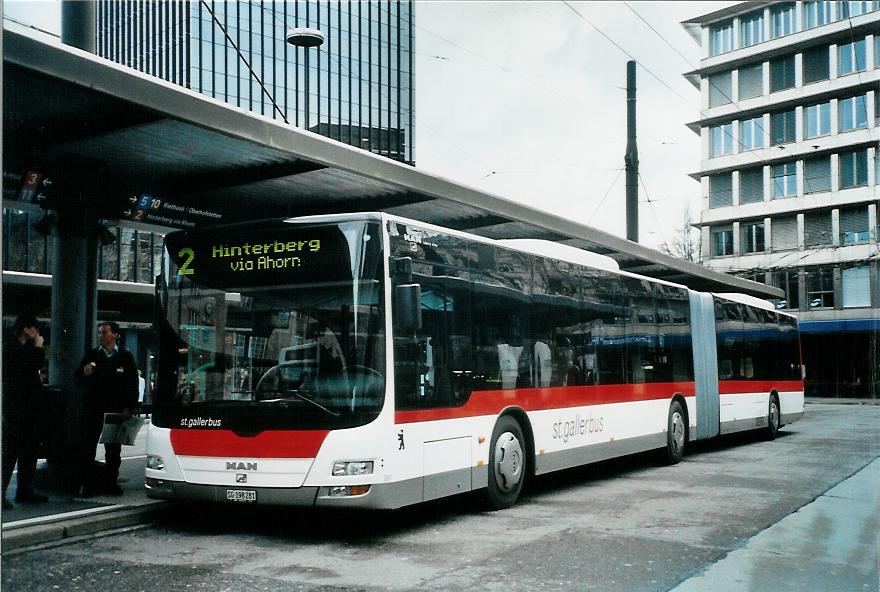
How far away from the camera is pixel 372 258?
8.35m

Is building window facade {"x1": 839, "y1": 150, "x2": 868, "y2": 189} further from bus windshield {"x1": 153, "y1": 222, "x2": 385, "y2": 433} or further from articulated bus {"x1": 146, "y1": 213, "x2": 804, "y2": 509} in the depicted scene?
bus windshield {"x1": 153, "y1": 222, "x2": 385, "y2": 433}

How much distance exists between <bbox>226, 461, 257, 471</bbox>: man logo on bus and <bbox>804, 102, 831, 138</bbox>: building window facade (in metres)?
51.1

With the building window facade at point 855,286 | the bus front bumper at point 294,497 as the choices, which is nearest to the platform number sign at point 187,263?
the bus front bumper at point 294,497

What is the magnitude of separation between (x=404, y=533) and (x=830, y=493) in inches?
224

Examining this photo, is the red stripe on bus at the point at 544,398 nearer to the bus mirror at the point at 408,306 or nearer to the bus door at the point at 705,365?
the bus mirror at the point at 408,306

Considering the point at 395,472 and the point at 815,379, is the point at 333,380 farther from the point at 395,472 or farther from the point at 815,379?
the point at 815,379

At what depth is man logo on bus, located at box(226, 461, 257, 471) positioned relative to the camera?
27.0 ft

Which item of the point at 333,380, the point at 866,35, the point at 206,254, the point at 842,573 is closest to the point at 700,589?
the point at 842,573

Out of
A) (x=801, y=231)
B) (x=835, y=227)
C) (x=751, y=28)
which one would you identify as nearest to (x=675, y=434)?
(x=835, y=227)

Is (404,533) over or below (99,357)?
below

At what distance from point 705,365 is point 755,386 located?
3017mm

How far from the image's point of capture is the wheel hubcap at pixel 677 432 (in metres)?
15.5

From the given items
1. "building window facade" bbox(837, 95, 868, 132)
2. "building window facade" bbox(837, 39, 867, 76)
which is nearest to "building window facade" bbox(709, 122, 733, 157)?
"building window facade" bbox(837, 95, 868, 132)

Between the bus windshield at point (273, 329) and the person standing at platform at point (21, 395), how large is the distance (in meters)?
1.30
